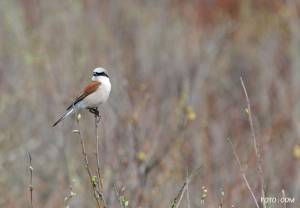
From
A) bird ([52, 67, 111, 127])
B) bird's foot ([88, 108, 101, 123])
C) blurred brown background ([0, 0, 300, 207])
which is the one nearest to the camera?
bird's foot ([88, 108, 101, 123])

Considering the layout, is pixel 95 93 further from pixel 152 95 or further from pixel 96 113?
pixel 152 95

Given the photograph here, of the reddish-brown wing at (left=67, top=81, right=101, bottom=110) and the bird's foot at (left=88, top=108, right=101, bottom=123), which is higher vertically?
the reddish-brown wing at (left=67, top=81, right=101, bottom=110)

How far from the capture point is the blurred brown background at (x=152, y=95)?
8062mm

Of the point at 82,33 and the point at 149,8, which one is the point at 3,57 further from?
the point at 149,8

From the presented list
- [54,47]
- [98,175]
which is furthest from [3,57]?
[98,175]

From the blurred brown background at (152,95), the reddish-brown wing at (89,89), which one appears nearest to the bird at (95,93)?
the reddish-brown wing at (89,89)

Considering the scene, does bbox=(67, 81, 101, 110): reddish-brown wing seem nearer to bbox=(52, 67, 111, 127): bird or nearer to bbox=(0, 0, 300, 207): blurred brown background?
bbox=(52, 67, 111, 127): bird

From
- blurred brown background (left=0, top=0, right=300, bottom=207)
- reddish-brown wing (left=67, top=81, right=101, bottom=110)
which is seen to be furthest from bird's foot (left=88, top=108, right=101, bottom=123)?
blurred brown background (left=0, top=0, right=300, bottom=207)

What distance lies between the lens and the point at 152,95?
35.2ft

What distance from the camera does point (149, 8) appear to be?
1612cm

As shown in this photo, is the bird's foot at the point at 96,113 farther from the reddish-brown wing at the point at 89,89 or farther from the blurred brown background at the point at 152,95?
the blurred brown background at the point at 152,95

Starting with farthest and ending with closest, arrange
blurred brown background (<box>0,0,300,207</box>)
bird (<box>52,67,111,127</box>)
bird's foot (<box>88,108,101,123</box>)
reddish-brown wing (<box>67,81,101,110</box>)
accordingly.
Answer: blurred brown background (<box>0,0,300,207</box>) < reddish-brown wing (<box>67,81,101,110</box>) < bird (<box>52,67,111,127</box>) < bird's foot (<box>88,108,101,123</box>)

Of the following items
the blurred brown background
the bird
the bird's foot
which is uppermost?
the blurred brown background

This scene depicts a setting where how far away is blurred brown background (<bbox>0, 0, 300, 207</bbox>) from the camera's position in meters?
8.06
